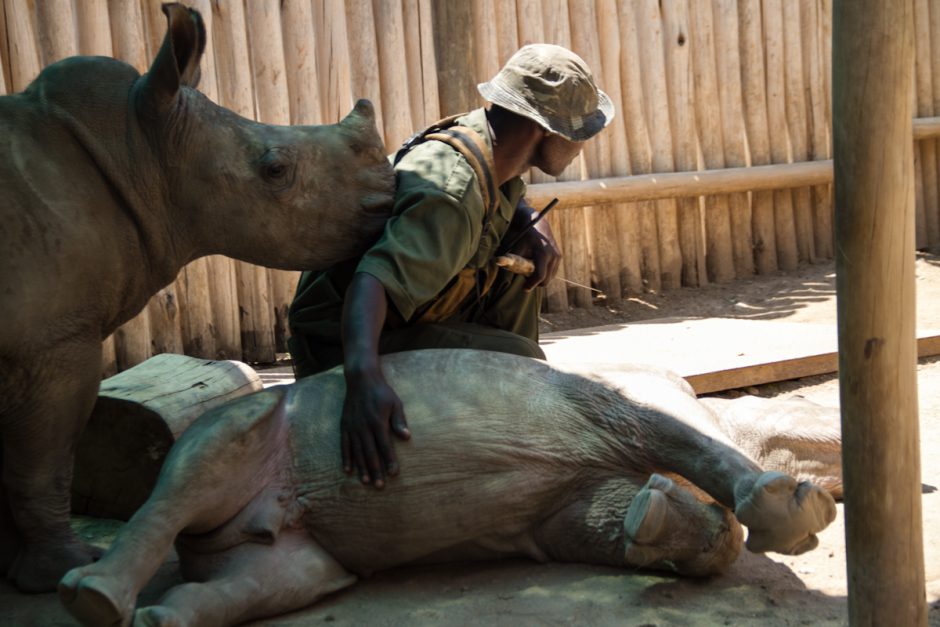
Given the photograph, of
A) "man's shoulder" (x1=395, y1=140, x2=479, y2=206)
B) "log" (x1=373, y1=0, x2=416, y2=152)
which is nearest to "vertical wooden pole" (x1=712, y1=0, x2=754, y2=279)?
"log" (x1=373, y1=0, x2=416, y2=152)

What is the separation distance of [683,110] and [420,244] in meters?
5.73

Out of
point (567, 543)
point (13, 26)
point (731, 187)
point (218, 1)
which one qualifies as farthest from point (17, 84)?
point (731, 187)

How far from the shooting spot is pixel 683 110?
872 cm

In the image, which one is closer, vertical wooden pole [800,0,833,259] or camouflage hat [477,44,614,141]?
camouflage hat [477,44,614,141]

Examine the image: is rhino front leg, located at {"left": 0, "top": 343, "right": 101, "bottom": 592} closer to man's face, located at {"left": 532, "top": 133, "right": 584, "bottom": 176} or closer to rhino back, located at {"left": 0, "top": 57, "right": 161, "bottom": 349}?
rhino back, located at {"left": 0, "top": 57, "right": 161, "bottom": 349}

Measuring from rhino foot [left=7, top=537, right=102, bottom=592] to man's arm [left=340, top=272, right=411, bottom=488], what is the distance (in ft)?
3.06

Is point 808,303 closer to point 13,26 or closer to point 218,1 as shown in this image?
point 218,1

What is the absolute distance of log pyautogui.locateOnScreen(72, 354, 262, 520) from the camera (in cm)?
384

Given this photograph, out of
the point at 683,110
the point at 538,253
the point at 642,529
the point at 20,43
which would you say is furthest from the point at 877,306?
the point at 683,110

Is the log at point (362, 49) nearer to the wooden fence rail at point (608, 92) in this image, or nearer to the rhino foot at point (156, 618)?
the wooden fence rail at point (608, 92)

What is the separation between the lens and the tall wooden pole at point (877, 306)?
229 cm

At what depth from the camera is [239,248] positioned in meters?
3.61

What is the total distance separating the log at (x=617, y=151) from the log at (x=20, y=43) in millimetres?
4018

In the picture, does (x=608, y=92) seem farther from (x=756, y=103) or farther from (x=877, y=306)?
(x=877, y=306)
